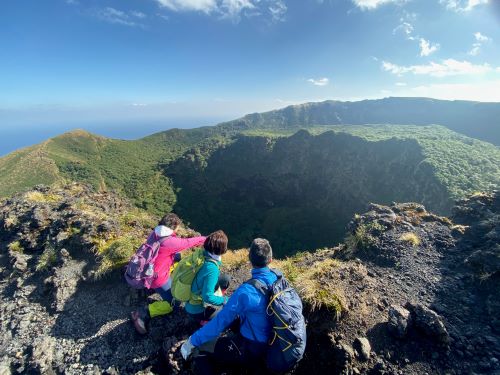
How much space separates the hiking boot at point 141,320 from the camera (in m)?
6.79

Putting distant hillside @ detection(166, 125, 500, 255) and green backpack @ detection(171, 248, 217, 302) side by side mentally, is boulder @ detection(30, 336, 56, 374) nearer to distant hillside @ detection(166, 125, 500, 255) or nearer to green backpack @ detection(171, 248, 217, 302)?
green backpack @ detection(171, 248, 217, 302)

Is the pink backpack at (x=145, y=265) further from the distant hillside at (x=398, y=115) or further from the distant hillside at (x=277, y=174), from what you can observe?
the distant hillside at (x=398, y=115)

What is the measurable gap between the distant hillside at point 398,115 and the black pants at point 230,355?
108 metres

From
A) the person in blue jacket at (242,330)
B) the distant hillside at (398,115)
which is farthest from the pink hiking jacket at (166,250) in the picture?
the distant hillside at (398,115)

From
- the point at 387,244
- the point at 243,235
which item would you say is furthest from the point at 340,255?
the point at 243,235

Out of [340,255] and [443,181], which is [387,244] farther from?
[443,181]

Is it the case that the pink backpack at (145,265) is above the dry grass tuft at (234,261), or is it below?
above

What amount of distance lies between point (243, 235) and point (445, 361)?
177 feet

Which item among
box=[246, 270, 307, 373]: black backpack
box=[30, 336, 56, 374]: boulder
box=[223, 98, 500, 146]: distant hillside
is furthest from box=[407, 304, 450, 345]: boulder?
box=[223, 98, 500, 146]: distant hillside

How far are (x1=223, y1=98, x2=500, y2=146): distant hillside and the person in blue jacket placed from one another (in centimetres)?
10813

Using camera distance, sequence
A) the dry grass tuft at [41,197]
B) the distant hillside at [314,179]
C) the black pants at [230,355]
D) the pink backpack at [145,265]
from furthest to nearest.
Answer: the distant hillside at [314,179]
the dry grass tuft at [41,197]
the pink backpack at [145,265]
the black pants at [230,355]

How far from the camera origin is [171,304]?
7.25m

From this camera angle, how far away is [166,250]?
22.1 ft

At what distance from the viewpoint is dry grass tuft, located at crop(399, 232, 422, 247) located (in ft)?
32.5
